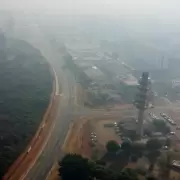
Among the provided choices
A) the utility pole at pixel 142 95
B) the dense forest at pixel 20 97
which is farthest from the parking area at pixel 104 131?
the dense forest at pixel 20 97

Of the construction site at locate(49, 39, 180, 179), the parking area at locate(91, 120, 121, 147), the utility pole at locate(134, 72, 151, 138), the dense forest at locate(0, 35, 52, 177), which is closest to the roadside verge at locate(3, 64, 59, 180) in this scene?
the dense forest at locate(0, 35, 52, 177)

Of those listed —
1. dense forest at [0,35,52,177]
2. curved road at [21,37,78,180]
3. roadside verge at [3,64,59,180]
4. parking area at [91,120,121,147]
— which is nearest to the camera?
roadside verge at [3,64,59,180]

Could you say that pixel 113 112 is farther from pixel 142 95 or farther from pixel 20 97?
pixel 20 97

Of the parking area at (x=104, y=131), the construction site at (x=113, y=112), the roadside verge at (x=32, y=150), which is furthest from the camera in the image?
the parking area at (x=104, y=131)

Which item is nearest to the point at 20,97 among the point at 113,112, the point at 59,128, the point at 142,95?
the point at 59,128

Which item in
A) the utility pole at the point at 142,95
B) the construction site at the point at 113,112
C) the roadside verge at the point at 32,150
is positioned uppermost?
the utility pole at the point at 142,95

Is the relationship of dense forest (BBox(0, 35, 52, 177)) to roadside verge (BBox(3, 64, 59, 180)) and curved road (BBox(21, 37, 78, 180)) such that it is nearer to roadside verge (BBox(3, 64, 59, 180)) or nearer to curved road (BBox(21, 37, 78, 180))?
roadside verge (BBox(3, 64, 59, 180))

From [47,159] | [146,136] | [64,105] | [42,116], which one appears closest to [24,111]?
[42,116]

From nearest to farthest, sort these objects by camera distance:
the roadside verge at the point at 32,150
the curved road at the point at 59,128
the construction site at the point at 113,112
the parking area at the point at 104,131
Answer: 1. the roadside verge at the point at 32,150
2. the curved road at the point at 59,128
3. the construction site at the point at 113,112
4. the parking area at the point at 104,131

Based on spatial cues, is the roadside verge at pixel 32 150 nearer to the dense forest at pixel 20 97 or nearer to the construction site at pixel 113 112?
the dense forest at pixel 20 97
